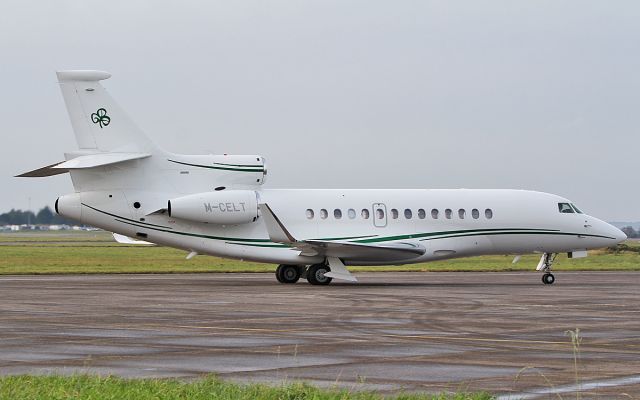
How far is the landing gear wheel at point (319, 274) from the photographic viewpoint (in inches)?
1468

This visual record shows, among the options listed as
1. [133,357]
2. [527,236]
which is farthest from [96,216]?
[133,357]

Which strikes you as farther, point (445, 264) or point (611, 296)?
point (445, 264)

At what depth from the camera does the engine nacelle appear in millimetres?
36500

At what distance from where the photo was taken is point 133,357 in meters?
15.2

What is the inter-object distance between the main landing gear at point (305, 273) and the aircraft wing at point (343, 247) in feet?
1.80

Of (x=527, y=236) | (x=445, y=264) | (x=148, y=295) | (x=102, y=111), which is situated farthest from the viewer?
(x=445, y=264)

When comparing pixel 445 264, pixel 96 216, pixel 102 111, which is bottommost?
pixel 445 264

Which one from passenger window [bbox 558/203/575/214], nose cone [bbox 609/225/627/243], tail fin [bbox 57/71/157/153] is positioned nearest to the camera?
tail fin [bbox 57/71/157/153]

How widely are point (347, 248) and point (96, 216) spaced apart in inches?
328

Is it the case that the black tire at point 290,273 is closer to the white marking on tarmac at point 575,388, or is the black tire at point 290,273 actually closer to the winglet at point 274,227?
the winglet at point 274,227

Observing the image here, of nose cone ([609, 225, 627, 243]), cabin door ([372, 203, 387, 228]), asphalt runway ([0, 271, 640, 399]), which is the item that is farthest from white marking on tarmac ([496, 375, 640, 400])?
nose cone ([609, 225, 627, 243])

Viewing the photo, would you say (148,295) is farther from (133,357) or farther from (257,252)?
(133,357)

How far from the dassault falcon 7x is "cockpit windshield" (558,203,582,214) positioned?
1154mm

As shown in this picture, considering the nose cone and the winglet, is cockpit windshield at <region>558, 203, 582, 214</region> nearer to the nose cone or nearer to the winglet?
the nose cone
